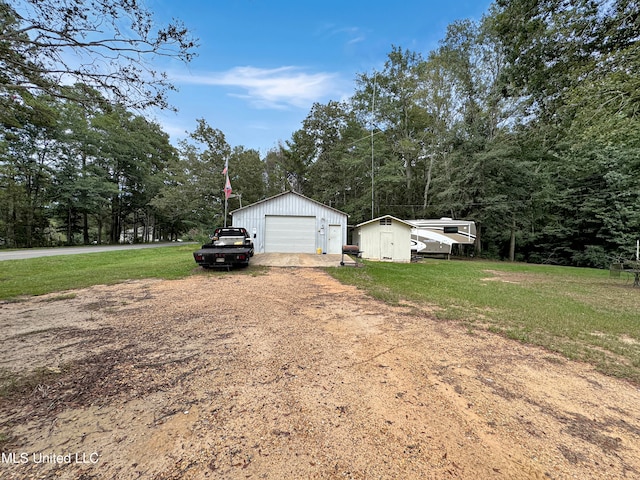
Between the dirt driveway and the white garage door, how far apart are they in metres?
10.6

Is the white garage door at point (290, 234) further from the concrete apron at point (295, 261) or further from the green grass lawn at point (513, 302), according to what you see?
the green grass lawn at point (513, 302)

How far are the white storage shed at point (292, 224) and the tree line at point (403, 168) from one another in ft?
15.8

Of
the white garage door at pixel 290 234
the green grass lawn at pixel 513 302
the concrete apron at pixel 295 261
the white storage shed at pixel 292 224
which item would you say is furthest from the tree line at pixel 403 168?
the concrete apron at pixel 295 261

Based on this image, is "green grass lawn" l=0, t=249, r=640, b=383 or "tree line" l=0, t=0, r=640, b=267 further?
"tree line" l=0, t=0, r=640, b=267

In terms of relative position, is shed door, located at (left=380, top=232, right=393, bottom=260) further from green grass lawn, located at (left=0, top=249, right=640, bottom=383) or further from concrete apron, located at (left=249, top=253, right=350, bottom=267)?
green grass lawn, located at (left=0, top=249, right=640, bottom=383)

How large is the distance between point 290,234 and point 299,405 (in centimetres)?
1292

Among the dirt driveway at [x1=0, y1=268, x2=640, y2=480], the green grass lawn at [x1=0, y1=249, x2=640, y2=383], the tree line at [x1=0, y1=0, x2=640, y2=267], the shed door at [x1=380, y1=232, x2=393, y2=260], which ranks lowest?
the dirt driveway at [x1=0, y1=268, x2=640, y2=480]

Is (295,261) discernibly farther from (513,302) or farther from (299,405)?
(299,405)

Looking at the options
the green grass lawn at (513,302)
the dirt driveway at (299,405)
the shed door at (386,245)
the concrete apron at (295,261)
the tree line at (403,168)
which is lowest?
the dirt driveway at (299,405)

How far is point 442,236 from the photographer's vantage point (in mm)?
19547

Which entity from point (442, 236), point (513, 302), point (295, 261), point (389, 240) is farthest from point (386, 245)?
point (513, 302)

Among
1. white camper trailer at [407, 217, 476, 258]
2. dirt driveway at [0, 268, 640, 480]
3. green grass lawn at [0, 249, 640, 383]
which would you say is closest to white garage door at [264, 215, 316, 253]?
green grass lawn at [0, 249, 640, 383]

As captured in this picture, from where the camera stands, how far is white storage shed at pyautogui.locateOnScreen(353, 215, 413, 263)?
16.1 metres

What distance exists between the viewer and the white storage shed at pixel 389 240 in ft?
53.0
